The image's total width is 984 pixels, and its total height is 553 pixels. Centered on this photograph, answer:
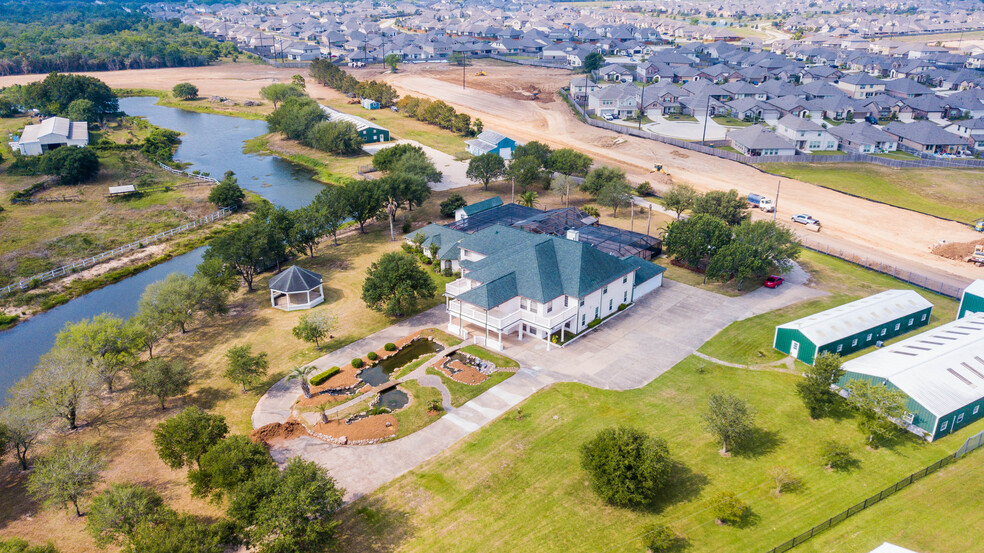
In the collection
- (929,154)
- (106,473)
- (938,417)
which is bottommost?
(106,473)

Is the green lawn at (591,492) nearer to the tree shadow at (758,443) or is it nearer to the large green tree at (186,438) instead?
the tree shadow at (758,443)

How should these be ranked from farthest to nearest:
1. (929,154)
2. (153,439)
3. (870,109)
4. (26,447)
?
(870,109)
(929,154)
(153,439)
(26,447)

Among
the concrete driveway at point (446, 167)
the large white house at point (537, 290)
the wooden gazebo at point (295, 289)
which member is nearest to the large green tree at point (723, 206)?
the large white house at point (537, 290)

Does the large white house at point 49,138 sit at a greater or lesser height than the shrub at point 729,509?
greater

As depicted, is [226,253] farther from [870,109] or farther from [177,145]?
[870,109]

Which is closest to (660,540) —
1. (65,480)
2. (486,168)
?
(65,480)

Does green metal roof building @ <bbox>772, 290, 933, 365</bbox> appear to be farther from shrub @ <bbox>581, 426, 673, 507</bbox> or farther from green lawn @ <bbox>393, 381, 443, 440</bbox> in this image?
green lawn @ <bbox>393, 381, 443, 440</bbox>

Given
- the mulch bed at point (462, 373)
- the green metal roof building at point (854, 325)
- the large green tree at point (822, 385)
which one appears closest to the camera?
the large green tree at point (822, 385)

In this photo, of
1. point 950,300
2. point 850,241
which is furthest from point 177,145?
point 950,300
